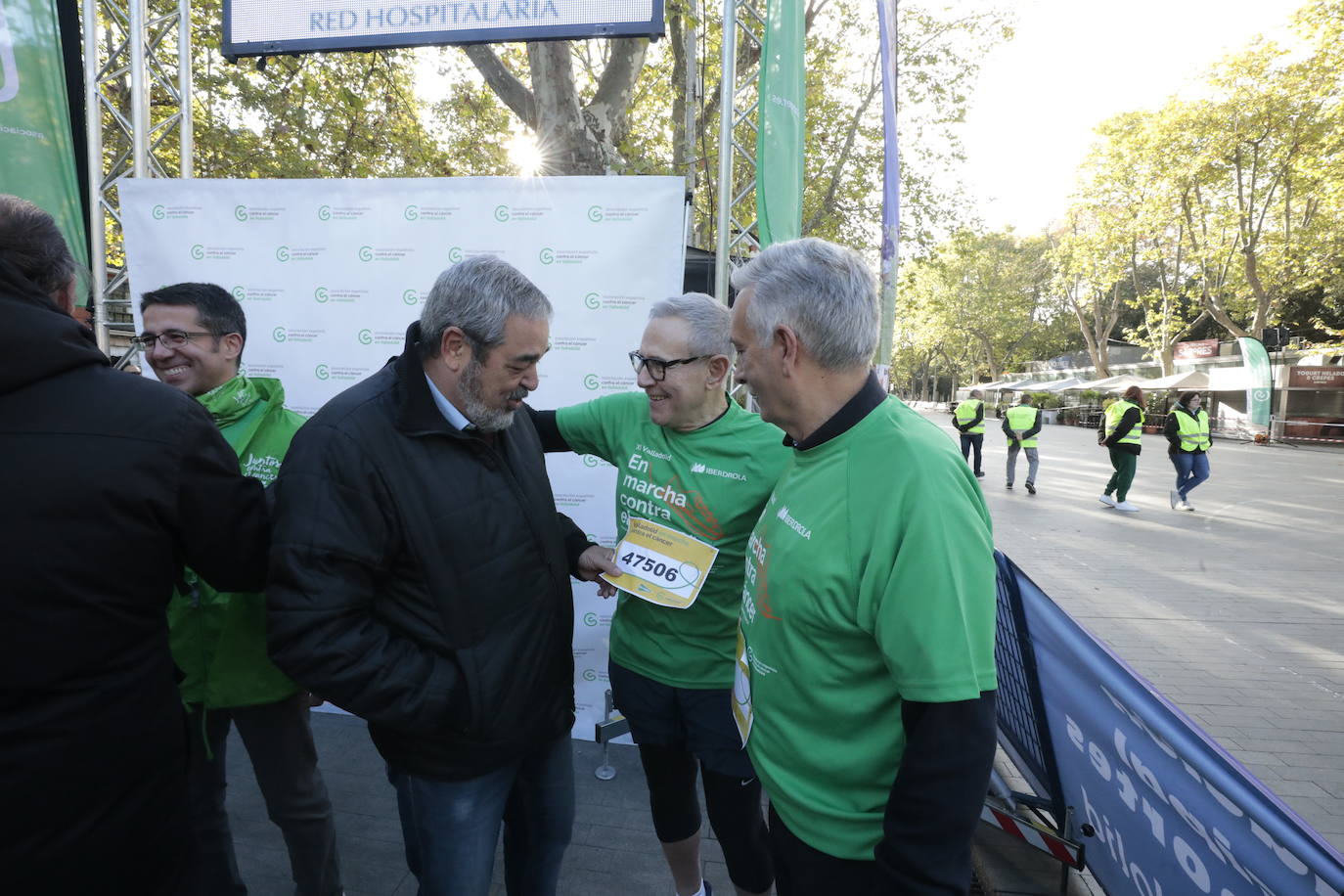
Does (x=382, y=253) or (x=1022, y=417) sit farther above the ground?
(x=382, y=253)

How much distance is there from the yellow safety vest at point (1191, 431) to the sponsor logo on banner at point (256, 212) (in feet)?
36.6

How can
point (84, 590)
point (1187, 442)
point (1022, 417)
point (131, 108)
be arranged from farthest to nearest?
point (1022, 417), point (1187, 442), point (131, 108), point (84, 590)

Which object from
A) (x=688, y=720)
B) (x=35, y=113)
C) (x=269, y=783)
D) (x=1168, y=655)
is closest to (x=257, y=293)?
(x=35, y=113)

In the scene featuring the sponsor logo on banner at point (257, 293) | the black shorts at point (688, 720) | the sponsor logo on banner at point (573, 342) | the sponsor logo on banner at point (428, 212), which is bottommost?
the black shorts at point (688, 720)

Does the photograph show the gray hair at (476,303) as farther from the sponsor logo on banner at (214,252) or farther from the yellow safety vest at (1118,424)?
the yellow safety vest at (1118,424)

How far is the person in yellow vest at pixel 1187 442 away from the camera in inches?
389

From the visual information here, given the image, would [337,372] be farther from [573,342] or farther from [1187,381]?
[1187,381]

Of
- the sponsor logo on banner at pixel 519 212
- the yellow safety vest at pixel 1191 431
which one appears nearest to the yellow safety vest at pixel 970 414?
the yellow safety vest at pixel 1191 431

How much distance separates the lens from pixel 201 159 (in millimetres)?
9508

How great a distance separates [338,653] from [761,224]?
283 cm

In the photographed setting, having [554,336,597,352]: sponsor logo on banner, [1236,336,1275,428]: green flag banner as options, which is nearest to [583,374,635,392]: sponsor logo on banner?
[554,336,597,352]: sponsor logo on banner

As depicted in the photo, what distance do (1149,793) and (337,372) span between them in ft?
11.9

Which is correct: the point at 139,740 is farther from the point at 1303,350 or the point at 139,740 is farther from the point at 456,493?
the point at 1303,350

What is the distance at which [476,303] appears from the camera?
1.56 metres
